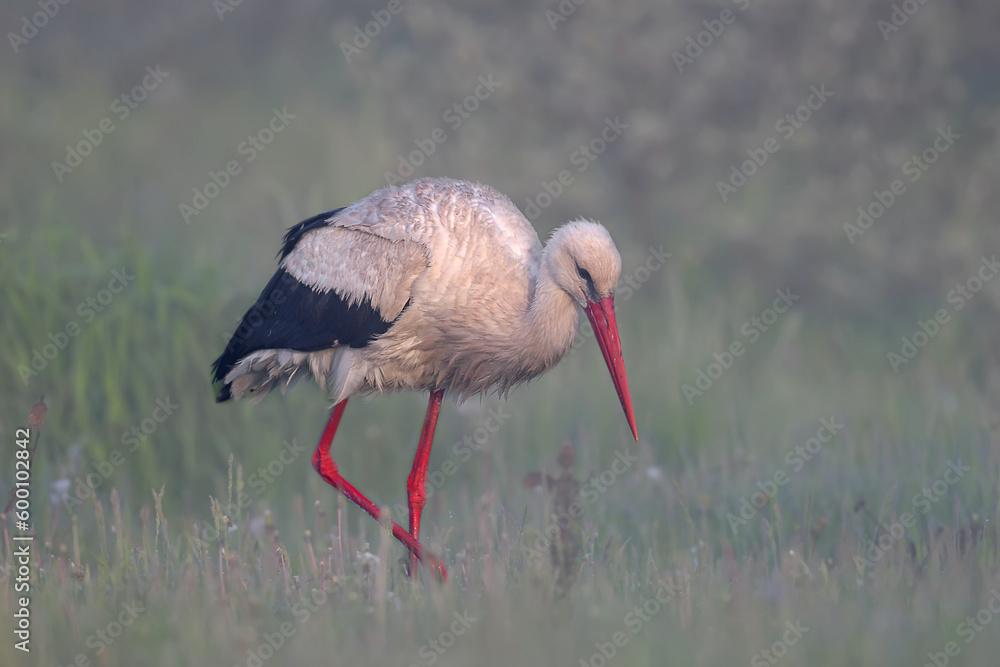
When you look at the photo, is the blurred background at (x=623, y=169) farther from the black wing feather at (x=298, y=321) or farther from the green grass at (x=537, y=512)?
the black wing feather at (x=298, y=321)

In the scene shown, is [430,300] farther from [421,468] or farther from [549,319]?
[421,468]

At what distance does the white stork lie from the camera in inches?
174

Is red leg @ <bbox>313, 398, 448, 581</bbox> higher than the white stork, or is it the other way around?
the white stork

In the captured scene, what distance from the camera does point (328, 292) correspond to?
15.8 feet

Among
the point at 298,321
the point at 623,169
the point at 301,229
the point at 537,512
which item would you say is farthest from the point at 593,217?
the point at 298,321

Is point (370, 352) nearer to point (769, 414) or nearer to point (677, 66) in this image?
point (769, 414)

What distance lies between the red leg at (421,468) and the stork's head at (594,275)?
1.07 meters

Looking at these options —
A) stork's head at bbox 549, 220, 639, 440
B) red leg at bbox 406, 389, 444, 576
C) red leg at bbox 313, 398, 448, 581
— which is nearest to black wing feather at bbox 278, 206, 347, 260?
red leg at bbox 313, 398, 448, 581

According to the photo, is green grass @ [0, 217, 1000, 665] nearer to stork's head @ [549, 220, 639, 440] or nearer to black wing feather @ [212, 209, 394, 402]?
stork's head @ [549, 220, 639, 440]

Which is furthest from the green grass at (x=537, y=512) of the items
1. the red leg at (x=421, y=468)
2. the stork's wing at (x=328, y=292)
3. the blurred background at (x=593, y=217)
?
the stork's wing at (x=328, y=292)

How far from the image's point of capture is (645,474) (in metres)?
5.97

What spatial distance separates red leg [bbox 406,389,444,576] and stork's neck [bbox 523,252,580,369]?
781 mm

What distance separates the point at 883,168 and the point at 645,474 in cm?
380

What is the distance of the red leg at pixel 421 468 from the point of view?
17.0ft
